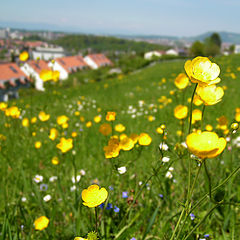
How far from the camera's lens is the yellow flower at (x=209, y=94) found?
86cm

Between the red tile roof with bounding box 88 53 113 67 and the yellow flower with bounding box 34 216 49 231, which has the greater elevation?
the red tile roof with bounding box 88 53 113 67

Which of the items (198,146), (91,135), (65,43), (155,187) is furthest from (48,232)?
(65,43)

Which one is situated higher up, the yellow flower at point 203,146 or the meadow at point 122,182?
the yellow flower at point 203,146

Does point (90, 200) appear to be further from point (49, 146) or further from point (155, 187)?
point (49, 146)

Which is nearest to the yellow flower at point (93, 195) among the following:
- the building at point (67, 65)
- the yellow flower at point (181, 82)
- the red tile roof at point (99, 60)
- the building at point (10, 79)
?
the yellow flower at point (181, 82)

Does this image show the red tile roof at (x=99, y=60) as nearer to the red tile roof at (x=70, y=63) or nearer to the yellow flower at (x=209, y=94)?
the red tile roof at (x=70, y=63)

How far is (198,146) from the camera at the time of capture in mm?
602

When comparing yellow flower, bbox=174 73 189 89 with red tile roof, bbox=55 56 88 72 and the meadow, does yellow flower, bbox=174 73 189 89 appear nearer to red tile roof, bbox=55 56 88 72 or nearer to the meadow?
the meadow

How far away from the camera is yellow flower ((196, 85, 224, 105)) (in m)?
0.86

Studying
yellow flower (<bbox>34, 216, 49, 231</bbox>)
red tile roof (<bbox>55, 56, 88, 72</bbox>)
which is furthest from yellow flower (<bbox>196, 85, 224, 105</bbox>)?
red tile roof (<bbox>55, 56, 88, 72</bbox>)

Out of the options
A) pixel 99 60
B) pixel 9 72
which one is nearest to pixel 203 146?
pixel 9 72

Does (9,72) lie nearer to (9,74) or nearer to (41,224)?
(9,74)

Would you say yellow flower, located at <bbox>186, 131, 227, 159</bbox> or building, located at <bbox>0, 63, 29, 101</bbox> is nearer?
yellow flower, located at <bbox>186, 131, 227, 159</bbox>

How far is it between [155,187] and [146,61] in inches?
964
